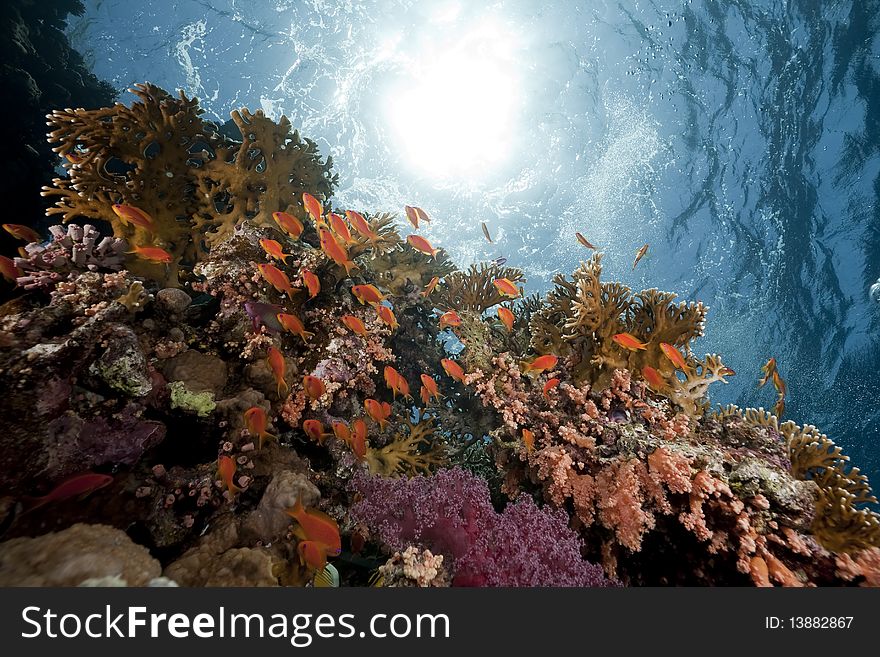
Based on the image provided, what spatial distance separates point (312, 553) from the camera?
2.70 metres

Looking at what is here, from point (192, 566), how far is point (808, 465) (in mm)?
5576

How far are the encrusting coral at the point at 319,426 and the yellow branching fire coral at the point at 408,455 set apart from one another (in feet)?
0.12

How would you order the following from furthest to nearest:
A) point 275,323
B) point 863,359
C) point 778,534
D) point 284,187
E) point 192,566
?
1. point 863,359
2. point 284,187
3. point 275,323
4. point 778,534
5. point 192,566

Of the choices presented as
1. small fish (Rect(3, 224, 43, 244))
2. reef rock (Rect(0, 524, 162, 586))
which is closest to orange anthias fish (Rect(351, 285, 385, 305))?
reef rock (Rect(0, 524, 162, 586))

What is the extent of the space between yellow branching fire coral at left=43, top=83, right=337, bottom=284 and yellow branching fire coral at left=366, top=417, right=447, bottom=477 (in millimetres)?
3736

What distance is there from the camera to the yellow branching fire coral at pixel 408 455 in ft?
15.9

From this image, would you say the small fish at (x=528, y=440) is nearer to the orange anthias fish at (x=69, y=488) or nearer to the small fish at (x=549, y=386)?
the small fish at (x=549, y=386)

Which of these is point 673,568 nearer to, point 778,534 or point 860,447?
point 778,534

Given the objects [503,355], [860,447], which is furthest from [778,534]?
[860,447]

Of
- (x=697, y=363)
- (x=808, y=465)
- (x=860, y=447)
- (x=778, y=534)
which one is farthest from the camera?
(x=860, y=447)

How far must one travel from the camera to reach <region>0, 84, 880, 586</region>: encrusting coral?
9.53 ft

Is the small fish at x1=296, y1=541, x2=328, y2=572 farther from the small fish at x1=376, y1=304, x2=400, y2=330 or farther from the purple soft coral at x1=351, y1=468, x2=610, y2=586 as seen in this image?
the small fish at x1=376, y1=304, x2=400, y2=330

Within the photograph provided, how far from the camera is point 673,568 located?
3416mm

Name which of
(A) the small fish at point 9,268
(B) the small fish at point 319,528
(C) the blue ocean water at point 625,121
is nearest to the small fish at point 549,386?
(B) the small fish at point 319,528
